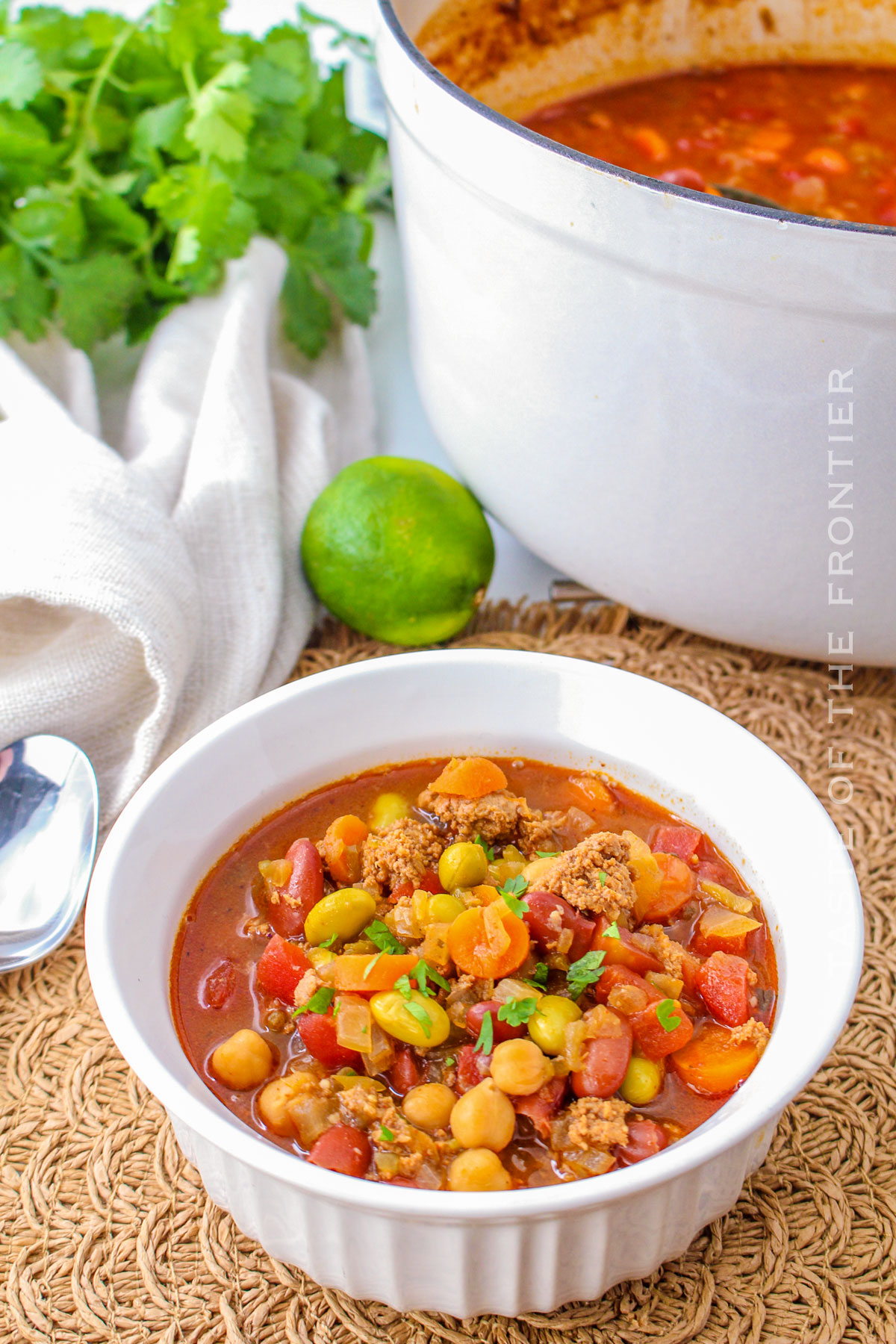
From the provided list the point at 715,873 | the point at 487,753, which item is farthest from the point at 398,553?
the point at 715,873

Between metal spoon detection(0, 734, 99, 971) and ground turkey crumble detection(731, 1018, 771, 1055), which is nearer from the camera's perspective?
ground turkey crumble detection(731, 1018, 771, 1055)

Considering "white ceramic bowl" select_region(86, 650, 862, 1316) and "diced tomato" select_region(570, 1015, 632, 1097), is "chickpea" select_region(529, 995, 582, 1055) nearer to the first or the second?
"diced tomato" select_region(570, 1015, 632, 1097)

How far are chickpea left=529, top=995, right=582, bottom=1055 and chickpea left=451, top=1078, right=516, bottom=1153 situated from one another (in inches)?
3.4

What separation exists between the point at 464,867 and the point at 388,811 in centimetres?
22

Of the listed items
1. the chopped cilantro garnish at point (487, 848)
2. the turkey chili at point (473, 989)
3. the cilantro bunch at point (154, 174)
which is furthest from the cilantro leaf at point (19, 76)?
the chopped cilantro garnish at point (487, 848)

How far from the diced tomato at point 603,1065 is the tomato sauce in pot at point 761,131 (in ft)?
6.03

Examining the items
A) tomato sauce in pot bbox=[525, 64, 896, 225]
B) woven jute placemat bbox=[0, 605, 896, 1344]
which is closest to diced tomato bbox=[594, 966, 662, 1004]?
woven jute placemat bbox=[0, 605, 896, 1344]

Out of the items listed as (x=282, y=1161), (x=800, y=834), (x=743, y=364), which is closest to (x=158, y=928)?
(x=282, y=1161)

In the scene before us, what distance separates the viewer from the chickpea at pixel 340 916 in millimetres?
1754

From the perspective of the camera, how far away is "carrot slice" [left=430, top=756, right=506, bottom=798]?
6.46ft

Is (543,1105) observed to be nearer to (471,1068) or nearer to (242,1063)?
(471,1068)

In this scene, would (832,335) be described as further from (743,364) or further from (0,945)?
(0,945)

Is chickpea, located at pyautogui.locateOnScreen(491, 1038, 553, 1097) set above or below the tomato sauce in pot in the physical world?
below

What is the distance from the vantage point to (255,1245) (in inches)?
70.7
